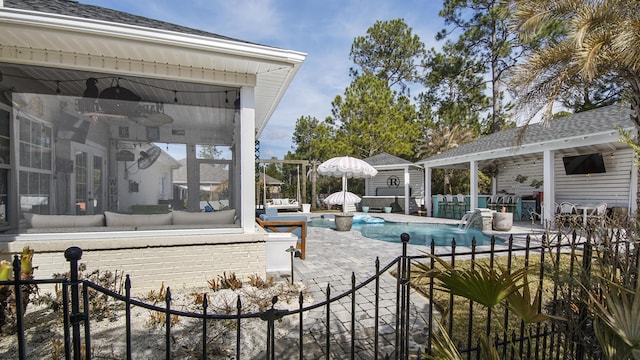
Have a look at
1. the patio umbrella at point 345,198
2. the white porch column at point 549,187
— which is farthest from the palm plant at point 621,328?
the white porch column at point 549,187

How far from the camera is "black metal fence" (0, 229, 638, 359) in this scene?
59.9 inches

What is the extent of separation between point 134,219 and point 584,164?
1501cm

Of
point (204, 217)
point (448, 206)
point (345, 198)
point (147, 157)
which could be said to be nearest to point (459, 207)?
point (448, 206)

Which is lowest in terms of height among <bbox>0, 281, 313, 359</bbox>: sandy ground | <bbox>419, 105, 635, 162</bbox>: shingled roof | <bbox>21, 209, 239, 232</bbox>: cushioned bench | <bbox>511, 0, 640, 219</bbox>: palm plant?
<bbox>0, 281, 313, 359</bbox>: sandy ground

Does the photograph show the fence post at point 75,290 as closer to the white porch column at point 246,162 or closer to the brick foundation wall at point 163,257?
the brick foundation wall at point 163,257

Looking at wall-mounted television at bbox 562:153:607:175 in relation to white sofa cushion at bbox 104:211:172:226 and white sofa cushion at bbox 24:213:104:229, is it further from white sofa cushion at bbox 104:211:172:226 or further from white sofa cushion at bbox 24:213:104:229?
white sofa cushion at bbox 24:213:104:229

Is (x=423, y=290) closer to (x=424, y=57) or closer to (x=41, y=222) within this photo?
(x=41, y=222)

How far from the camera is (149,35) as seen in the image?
3848 millimetres

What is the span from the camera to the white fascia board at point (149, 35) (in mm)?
3480

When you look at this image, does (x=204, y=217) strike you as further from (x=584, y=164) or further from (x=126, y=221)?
(x=584, y=164)

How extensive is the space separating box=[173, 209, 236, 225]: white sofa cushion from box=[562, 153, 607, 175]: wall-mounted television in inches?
530

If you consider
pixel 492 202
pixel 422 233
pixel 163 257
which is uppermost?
pixel 163 257

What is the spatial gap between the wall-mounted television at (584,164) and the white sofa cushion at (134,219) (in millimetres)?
14410

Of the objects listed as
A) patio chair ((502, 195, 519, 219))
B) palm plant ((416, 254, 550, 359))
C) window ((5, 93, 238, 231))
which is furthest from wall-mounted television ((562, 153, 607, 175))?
window ((5, 93, 238, 231))
